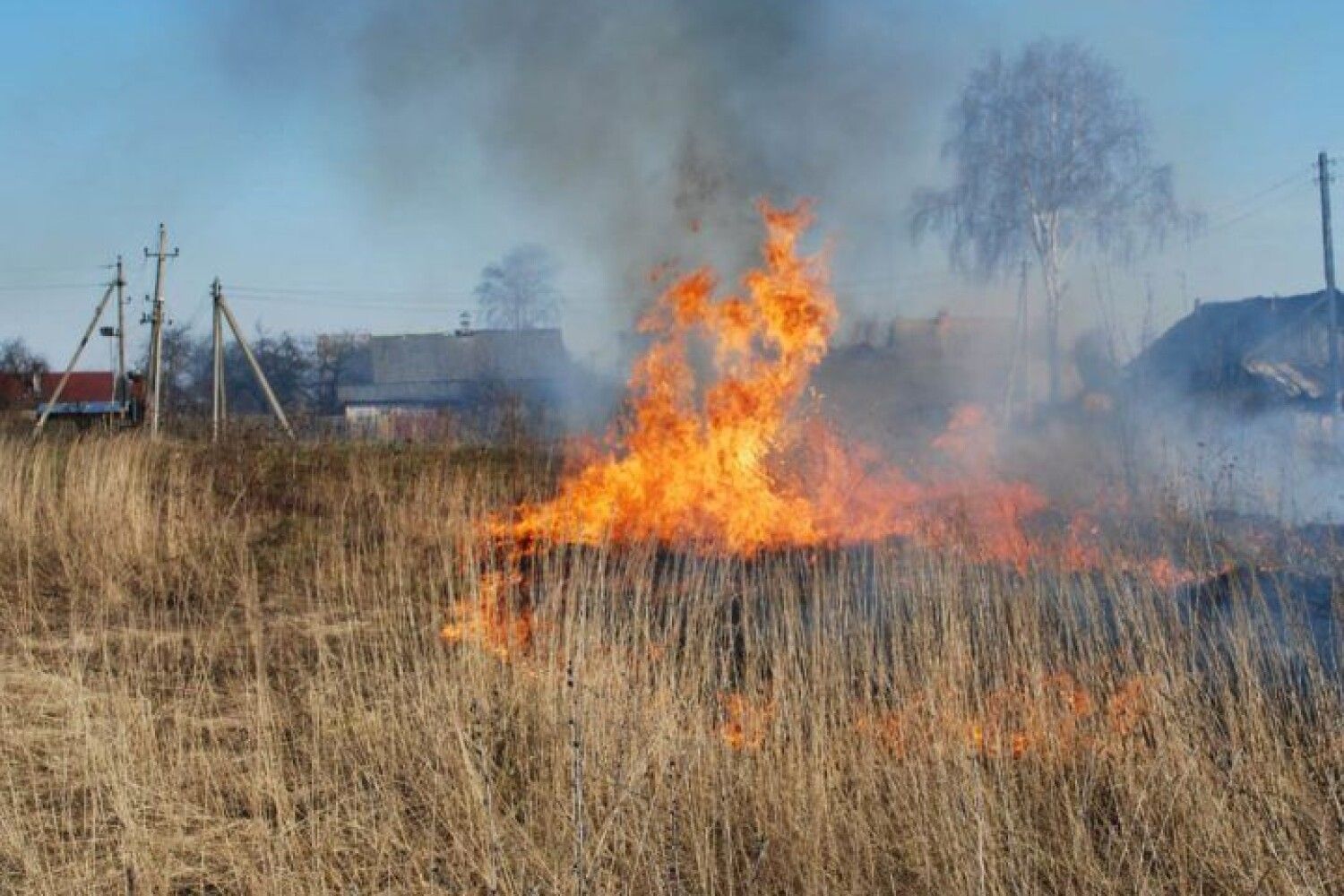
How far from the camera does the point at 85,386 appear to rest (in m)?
55.5

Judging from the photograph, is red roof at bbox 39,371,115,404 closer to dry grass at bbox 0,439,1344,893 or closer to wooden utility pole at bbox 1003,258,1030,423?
wooden utility pole at bbox 1003,258,1030,423

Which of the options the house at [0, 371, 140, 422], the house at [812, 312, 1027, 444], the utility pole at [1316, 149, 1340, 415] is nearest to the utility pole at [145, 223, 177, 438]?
the house at [0, 371, 140, 422]

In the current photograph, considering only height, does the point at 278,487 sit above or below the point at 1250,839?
above

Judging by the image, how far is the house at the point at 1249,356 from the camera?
1927 centimetres

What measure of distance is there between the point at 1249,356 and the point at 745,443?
17.5m

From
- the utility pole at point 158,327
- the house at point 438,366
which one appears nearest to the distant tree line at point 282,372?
the house at point 438,366

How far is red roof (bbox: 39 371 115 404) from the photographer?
5416 centimetres

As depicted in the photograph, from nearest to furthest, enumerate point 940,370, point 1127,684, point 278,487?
point 1127,684, point 278,487, point 940,370

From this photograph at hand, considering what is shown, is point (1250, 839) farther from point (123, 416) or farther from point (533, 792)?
point (123, 416)

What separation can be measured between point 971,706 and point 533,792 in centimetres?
208

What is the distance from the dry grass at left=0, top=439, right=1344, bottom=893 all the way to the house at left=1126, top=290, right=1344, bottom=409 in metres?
13.8

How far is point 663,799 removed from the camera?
3943mm

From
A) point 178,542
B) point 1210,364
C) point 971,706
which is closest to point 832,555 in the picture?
point 971,706

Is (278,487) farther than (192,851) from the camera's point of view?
Yes
